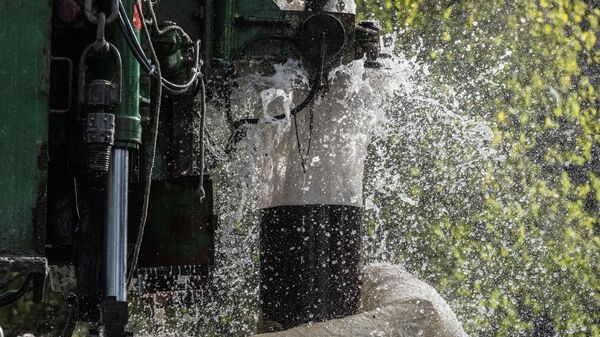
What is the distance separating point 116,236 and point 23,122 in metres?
0.46

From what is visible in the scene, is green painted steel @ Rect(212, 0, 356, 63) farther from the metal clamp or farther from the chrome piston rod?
the chrome piston rod

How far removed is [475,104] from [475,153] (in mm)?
578

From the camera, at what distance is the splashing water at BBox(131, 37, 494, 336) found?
16.6 feet

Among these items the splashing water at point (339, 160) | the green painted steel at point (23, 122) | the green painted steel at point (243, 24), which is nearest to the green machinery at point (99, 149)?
the green painted steel at point (23, 122)

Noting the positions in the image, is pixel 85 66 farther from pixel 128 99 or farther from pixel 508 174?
pixel 508 174

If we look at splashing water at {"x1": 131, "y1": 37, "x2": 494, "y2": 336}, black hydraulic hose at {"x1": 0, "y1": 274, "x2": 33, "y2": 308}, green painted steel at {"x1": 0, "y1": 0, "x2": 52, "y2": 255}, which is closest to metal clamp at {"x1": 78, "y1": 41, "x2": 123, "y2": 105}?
green painted steel at {"x1": 0, "y1": 0, "x2": 52, "y2": 255}

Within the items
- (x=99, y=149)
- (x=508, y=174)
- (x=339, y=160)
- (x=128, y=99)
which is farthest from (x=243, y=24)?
(x=508, y=174)

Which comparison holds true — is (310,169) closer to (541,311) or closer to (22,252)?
(22,252)

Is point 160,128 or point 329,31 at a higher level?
point 329,31

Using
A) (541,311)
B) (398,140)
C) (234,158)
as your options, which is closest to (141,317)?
(234,158)

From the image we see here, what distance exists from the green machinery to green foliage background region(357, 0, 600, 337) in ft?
16.6

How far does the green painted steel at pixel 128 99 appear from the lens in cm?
383

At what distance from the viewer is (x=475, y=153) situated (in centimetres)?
1062

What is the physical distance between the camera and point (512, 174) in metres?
10.6
